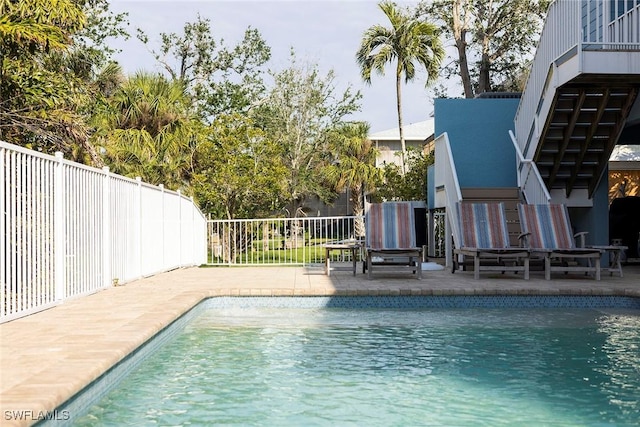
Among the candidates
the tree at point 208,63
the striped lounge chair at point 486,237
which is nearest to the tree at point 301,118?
the tree at point 208,63

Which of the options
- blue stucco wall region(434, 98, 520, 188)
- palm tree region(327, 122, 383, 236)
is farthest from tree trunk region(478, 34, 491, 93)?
blue stucco wall region(434, 98, 520, 188)

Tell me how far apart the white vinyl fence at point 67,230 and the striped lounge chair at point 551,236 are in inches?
245

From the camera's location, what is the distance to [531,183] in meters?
13.3

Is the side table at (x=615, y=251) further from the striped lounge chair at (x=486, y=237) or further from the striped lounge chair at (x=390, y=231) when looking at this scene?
the striped lounge chair at (x=390, y=231)

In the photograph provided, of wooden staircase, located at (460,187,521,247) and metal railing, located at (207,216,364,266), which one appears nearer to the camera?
wooden staircase, located at (460,187,521,247)

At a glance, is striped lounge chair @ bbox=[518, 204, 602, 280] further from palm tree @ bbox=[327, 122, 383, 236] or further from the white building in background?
the white building in background

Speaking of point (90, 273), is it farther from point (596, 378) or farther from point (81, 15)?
point (596, 378)

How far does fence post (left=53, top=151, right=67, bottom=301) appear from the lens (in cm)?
765

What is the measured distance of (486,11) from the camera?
83.7 feet

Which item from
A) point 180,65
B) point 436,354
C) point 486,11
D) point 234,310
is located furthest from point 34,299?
point 180,65

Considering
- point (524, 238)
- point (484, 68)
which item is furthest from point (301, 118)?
point (524, 238)

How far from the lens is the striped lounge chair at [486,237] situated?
11.3m
